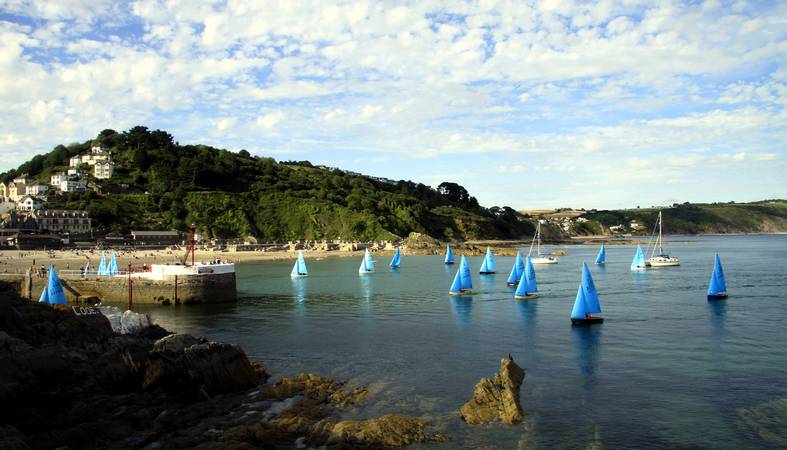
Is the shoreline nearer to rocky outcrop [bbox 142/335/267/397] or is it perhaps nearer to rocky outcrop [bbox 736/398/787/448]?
rocky outcrop [bbox 142/335/267/397]

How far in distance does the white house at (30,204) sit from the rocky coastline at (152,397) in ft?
375

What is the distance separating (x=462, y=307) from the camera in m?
48.5

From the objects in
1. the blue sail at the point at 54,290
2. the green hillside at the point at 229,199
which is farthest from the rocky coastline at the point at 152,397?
the green hillside at the point at 229,199

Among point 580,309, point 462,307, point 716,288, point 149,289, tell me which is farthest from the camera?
point 716,288

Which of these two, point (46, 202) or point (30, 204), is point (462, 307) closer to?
point (46, 202)

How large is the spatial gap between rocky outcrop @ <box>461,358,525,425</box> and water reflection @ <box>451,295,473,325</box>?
18.7 meters

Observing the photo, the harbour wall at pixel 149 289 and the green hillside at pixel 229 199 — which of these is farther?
the green hillside at pixel 229 199

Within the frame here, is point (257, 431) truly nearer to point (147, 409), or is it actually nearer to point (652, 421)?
point (147, 409)

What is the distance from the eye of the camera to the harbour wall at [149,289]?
48188 millimetres

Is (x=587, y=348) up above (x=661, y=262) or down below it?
below

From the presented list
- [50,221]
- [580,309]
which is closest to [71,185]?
[50,221]

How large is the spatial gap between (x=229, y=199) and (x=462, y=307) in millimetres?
105931

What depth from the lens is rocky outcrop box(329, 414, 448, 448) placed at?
18.1m

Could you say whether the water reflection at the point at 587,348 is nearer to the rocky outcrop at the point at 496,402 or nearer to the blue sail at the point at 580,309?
the blue sail at the point at 580,309
